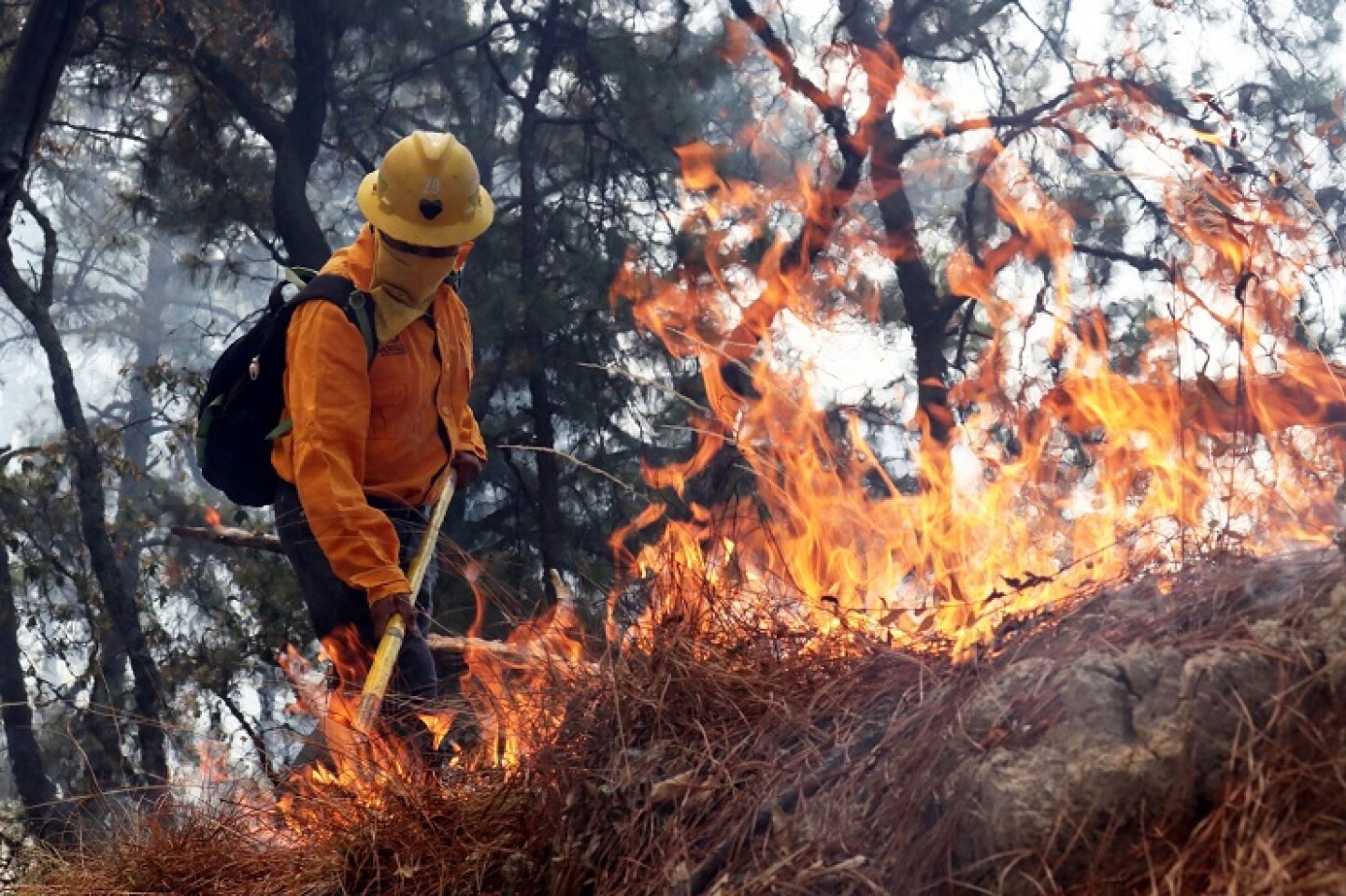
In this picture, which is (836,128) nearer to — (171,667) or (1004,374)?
(1004,374)

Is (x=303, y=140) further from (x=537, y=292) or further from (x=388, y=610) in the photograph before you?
(x=388, y=610)

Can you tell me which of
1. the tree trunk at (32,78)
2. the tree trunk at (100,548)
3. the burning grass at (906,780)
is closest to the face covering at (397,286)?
the burning grass at (906,780)

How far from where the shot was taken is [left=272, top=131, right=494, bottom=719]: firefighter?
13.3 ft

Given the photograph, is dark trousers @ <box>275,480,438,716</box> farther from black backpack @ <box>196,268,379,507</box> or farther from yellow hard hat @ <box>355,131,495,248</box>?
yellow hard hat @ <box>355,131,495,248</box>

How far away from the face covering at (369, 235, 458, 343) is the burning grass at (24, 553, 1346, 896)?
1.52 meters

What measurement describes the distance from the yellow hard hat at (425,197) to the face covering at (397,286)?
0.22ft

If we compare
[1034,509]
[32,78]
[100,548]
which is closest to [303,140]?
[100,548]

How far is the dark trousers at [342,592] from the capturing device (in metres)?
4.18

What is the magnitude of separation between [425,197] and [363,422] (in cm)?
72

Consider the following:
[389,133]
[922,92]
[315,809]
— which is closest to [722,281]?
[922,92]

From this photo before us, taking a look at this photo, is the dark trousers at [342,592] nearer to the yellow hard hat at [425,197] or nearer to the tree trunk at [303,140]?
the yellow hard hat at [425,197]

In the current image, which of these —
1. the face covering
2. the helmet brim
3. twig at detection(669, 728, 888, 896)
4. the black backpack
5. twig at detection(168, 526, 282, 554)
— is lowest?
twig at detection(669, 728, 888, 896)

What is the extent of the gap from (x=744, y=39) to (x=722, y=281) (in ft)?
6.27

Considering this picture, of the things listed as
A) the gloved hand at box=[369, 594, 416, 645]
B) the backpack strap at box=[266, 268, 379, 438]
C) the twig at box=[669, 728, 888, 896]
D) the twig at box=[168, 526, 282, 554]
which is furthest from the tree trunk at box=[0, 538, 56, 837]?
the twig at box=[669, 728, 888, 896]
